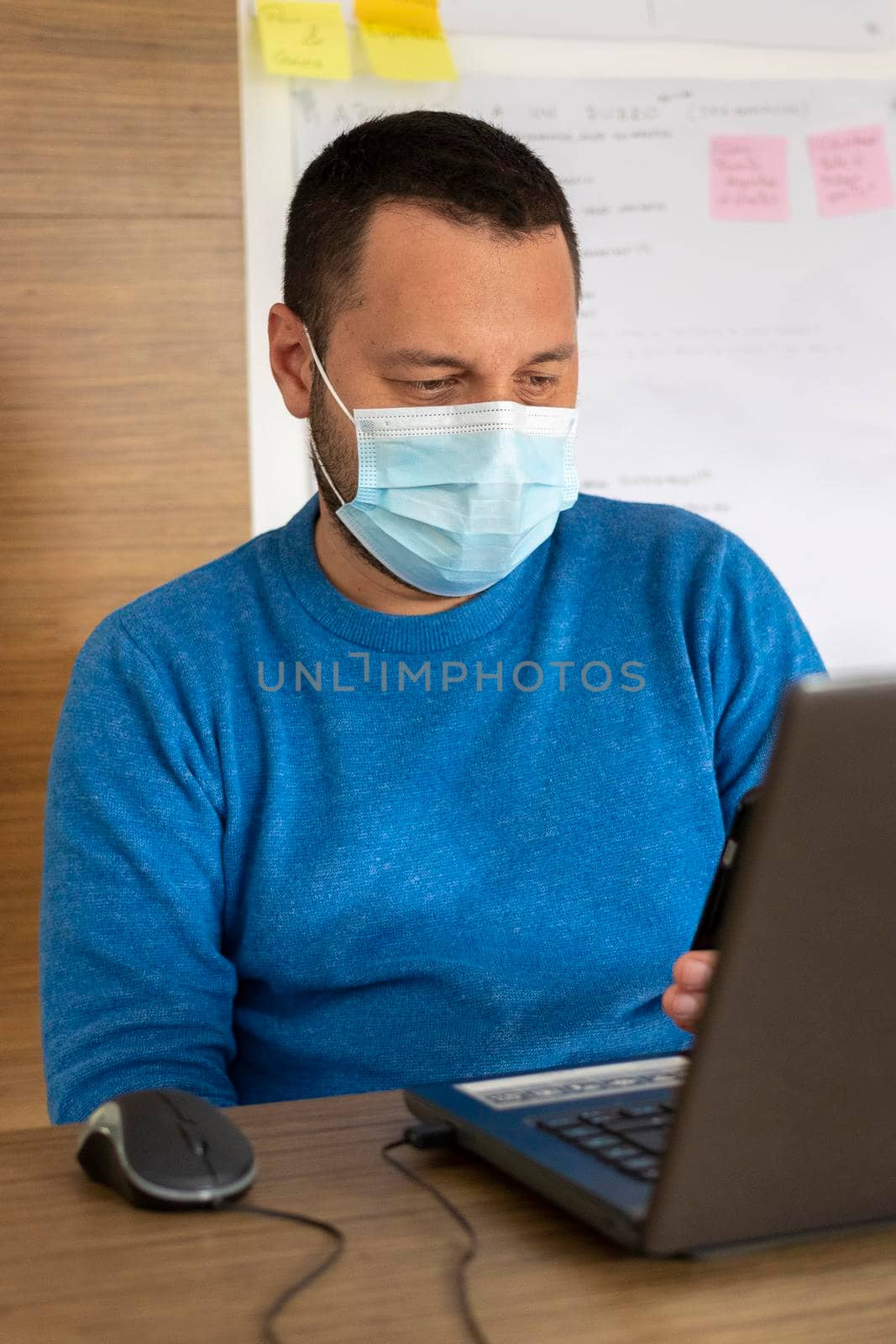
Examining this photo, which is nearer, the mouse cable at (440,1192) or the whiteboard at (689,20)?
the mouse cable at (440,1192)

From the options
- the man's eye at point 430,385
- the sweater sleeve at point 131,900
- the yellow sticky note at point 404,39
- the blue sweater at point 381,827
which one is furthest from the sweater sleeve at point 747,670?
the yellow sticky note at point 404,39

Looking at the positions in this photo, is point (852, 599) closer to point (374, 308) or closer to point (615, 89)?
point (615, 89)

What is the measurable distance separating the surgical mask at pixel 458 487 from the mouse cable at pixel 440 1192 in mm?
Result: 653

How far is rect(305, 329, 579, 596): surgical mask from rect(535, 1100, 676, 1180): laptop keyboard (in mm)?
676

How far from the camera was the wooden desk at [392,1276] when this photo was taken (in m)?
0.51

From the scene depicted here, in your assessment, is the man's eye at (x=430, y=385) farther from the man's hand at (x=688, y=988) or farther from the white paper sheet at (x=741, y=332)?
the white paper sheet at (x=741, y=332)

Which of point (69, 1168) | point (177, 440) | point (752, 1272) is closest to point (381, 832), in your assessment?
Answer: point (69, 1168)

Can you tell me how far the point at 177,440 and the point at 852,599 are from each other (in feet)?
3.58

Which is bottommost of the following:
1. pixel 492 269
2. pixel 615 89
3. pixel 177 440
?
pixel 177 440

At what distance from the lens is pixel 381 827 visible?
113 centimetres

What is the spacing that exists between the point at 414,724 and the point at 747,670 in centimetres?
30

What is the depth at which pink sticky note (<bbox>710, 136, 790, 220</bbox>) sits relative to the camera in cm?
224

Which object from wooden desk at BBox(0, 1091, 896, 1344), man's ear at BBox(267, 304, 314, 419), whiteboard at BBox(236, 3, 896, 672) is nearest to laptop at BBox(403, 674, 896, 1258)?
wooden desk at BBox(0, 1091, 896, 1344)

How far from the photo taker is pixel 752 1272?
Result: 546mm
